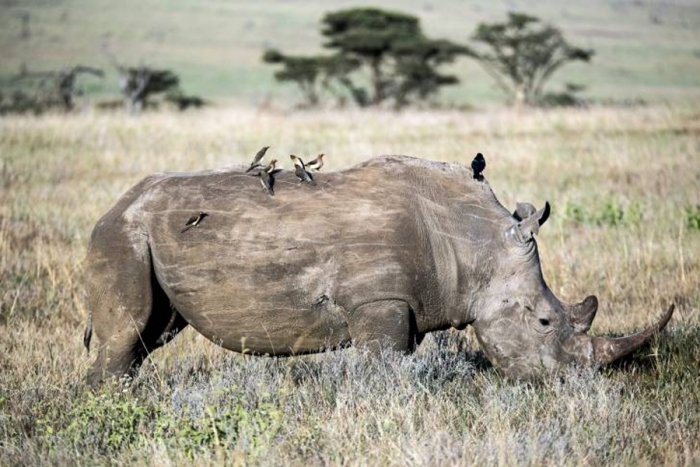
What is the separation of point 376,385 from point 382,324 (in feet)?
1.06

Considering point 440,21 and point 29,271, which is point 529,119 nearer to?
point 29,271

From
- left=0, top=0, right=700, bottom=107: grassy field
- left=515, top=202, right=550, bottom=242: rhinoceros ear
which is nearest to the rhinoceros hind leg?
left=515, top=202, right=550, bottom=242: rhinoceros ear

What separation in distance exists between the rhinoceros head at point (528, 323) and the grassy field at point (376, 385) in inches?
4.7

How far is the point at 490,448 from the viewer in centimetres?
450

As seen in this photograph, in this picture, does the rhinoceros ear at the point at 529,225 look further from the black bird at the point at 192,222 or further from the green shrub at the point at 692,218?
the green shrub at the point at 692,218

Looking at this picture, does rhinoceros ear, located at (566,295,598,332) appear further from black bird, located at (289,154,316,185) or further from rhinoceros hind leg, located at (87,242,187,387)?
rhinoceros hind leg, located at (87,242,187,387)

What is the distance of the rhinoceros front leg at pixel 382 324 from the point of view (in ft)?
16.7

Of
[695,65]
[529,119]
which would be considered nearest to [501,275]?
[529,119]

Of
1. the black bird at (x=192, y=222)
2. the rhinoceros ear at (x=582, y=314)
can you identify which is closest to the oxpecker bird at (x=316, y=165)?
the black bird at (x=192, y=222)

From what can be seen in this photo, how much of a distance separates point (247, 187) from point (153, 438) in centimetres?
141

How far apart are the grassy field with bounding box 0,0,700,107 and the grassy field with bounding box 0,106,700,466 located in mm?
28812

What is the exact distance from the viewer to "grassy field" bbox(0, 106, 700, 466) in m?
4.62

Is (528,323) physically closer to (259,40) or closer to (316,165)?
(316,165)

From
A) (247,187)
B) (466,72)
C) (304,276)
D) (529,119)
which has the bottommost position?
(466,72)
